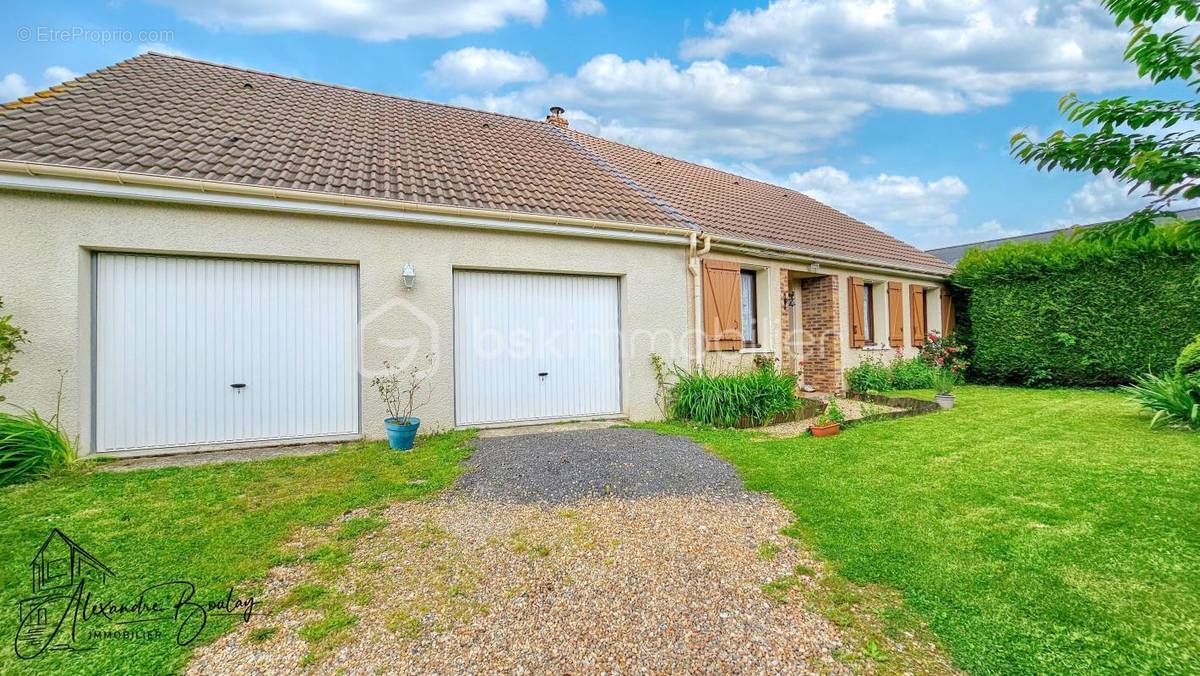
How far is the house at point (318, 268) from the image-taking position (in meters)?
4.96

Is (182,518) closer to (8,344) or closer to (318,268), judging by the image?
(8,344)

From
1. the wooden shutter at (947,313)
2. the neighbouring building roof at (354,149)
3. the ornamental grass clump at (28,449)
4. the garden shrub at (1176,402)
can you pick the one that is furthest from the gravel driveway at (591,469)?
the wooden shutter at (947,313)

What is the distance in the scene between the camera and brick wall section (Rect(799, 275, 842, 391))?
10.1m

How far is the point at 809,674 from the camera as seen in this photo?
79.4 inches

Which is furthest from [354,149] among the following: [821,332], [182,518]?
[821,332]

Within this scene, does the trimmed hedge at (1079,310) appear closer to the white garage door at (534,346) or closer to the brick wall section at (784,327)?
the brick wall section at (784,327)

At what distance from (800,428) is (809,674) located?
5.60m

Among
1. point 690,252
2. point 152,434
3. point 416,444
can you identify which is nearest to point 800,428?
point 690,252

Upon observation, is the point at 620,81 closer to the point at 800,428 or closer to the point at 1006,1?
the point at 1006,1
